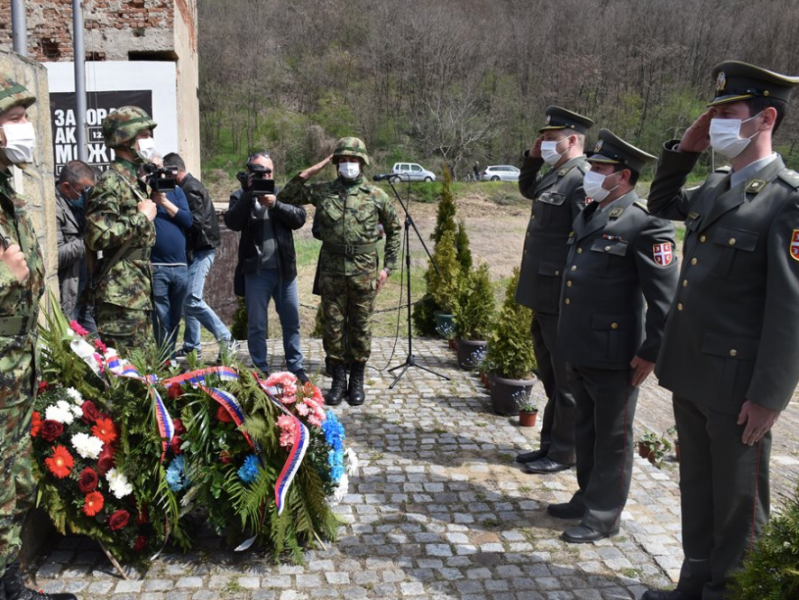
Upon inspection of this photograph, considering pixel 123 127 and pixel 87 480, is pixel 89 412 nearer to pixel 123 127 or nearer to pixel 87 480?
pixel 87 480

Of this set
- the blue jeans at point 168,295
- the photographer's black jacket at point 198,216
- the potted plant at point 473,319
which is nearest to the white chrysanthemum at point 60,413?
the blue jeans at point 168,295

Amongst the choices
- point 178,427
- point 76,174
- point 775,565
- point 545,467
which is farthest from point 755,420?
point 76,174

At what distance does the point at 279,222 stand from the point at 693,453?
12.8 ft

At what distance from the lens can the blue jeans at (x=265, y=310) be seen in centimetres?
585

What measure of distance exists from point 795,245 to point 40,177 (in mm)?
3563

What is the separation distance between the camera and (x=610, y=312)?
355cm

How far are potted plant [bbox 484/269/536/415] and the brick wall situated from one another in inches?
307

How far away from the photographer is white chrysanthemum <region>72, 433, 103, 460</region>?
309 cm

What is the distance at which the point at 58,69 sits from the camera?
10.9m

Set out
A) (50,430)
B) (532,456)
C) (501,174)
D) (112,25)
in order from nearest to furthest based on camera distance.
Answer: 1. (50,430)
2. (532,456)
3. (112,25)
4. (501,174)

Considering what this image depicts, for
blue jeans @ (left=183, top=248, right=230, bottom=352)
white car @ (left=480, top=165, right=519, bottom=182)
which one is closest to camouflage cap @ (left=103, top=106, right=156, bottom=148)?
blue jeans @ (left=183, top=248, right=230, bottom=352)

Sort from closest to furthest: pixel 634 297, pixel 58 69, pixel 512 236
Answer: pixel 634 297
pixel 58 69
pixel 512 236

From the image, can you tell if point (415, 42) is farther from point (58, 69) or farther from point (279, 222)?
point (279, 222)

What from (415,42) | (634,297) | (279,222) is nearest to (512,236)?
(279,222)
